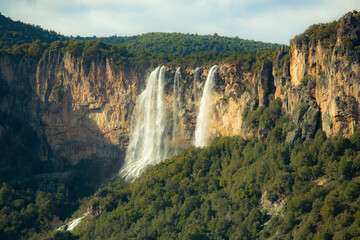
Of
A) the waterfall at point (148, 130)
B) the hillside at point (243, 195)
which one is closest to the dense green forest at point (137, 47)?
the waterfall at point (148, 130)

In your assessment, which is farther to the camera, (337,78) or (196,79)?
(196,79)

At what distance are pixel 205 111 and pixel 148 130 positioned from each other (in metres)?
12.1

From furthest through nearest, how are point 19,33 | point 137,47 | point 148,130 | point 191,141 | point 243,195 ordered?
point 137,47, point 19,33, point 148,130, point 191,141, point 243,195

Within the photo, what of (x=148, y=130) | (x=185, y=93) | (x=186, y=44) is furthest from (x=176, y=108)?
(x=186, y=44)

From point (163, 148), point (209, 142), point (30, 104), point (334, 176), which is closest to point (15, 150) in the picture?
point (30, 104)

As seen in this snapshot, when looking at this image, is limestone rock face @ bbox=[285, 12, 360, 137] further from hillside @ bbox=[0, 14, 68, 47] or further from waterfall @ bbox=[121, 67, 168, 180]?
hillside @ bbox=[0, 14, 68, 47]

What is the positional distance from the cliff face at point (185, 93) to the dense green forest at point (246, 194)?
9.30 feet

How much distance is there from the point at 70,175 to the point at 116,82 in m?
16.6

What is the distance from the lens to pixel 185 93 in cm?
10962

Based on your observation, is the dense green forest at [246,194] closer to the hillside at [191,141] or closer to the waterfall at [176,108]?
the hillside at [191,141]

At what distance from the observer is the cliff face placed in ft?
274

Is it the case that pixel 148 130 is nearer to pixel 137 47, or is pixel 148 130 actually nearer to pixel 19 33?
pixel 137 47

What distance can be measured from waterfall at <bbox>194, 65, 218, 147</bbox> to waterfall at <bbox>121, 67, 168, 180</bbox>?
24.1ft

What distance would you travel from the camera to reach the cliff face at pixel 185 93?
83500mm
